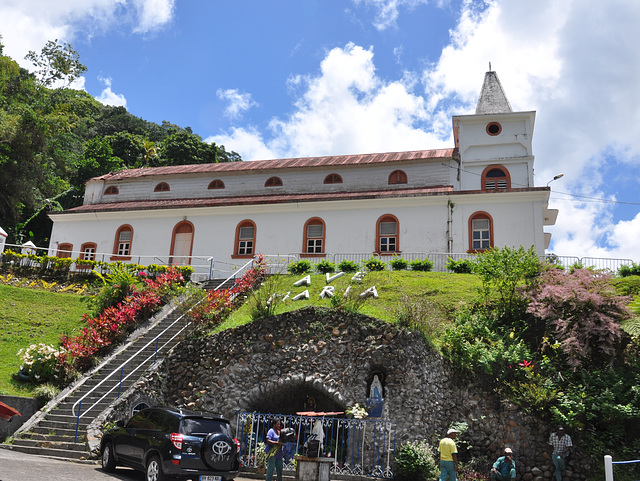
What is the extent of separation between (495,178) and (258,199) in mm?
13468

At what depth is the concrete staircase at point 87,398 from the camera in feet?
46.5

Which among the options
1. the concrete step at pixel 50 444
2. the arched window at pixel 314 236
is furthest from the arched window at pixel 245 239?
the concrete step at pixel 50 444

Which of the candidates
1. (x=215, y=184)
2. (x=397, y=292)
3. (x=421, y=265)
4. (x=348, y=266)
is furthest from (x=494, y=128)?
(x=215, y=184)

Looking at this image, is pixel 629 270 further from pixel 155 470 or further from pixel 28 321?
pixel 28 321

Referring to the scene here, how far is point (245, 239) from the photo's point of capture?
30.3 m

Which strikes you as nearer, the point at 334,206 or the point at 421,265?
the point at 421,265

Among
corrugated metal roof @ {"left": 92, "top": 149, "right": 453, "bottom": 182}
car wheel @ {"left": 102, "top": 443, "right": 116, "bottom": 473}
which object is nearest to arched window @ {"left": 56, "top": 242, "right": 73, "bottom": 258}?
corrugated metal roof @ {"left": 92, "top": 149, "right": 453, "bottom": 182}

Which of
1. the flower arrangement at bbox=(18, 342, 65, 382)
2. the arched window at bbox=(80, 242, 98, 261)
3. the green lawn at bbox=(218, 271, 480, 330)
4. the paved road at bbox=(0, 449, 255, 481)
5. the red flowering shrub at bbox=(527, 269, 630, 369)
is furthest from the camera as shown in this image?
the arched window at bbox=(80, 242, 98, 261)

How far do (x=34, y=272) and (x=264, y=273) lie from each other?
11146mm

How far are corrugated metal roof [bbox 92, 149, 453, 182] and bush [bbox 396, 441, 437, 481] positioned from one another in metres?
20.8

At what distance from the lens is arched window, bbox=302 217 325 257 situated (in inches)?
1144

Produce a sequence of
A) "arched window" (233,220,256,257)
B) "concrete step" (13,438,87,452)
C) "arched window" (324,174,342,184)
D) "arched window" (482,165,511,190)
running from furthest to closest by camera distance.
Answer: "arched window" (324,174,342,184) → "arched window" (482,165,511,190) → "arched window" (233,220,256,257) → "concrete step" (13,438,87,452)

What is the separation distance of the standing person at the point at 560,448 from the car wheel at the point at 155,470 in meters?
8.73

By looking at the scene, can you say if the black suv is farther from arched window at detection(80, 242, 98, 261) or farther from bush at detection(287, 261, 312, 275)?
arched window at detection(80, 242, 98, 261)
